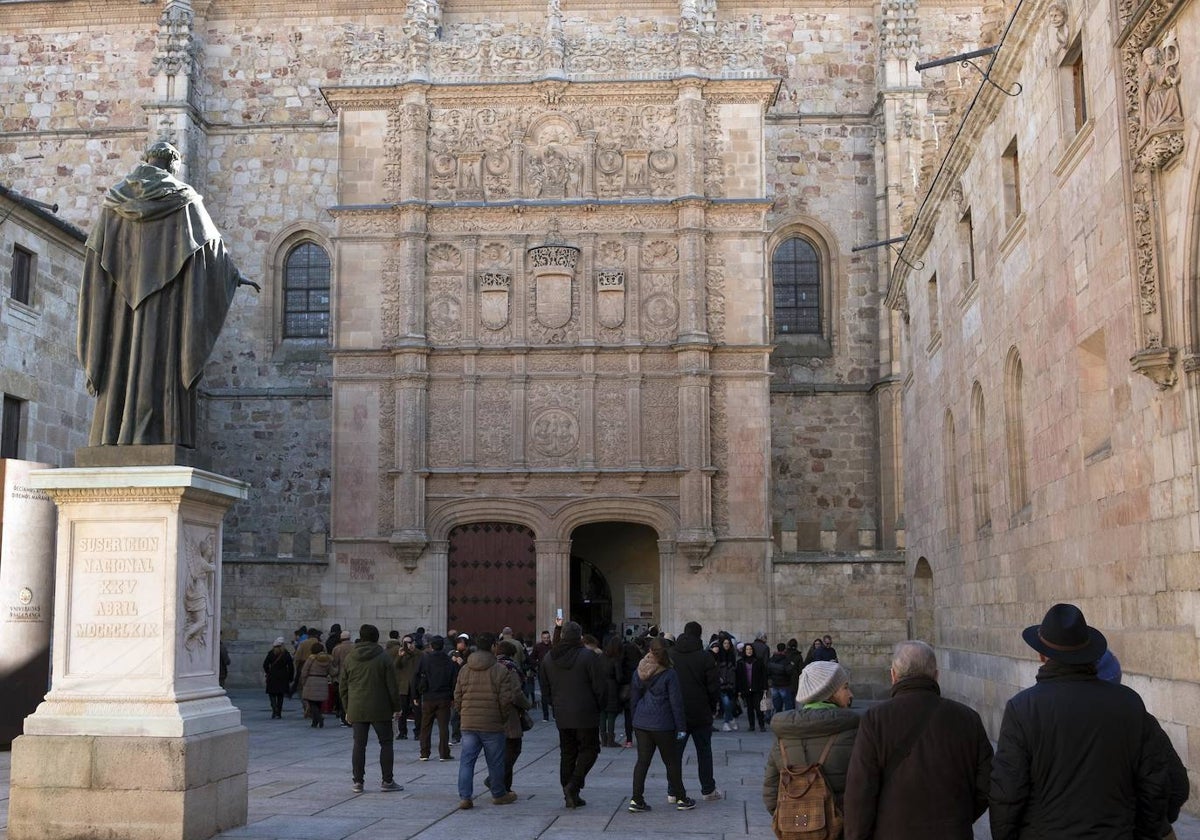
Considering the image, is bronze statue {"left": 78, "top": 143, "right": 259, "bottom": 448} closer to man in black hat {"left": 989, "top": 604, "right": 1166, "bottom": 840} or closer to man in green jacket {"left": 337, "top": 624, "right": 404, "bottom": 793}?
man in green jacket {"left": 337, "top": 624, "right": 404, "bottom": 793}

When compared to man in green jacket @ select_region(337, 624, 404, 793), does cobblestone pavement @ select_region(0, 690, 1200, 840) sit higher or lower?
lower

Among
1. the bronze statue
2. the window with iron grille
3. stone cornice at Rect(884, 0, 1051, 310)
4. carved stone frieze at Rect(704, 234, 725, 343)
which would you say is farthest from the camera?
carved stone frieze at Rect(704, 234, 725, 343)

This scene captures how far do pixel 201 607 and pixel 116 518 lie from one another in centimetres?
88

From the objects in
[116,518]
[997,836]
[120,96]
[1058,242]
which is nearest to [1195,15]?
[1058,242]

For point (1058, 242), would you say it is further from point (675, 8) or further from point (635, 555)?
point (675, 8)

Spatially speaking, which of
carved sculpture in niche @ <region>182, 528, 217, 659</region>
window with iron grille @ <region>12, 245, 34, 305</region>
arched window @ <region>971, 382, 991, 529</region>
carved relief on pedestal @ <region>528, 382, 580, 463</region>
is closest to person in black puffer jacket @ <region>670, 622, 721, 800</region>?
carved sculpture in niche @ <region>182, 528, 217, 659</region>

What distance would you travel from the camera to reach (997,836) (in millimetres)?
5723

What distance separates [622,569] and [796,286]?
8.52 meters

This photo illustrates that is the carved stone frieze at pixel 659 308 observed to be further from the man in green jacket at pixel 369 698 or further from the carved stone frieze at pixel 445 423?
the man in green jacket at pixel 369 698

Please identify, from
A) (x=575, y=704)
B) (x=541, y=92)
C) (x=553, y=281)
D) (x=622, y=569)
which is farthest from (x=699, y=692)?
(x=541, y=92)

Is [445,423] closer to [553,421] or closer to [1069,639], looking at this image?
[553,421]

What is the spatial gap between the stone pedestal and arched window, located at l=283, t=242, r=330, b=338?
85.3 ft

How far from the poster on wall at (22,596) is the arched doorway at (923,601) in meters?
15.9

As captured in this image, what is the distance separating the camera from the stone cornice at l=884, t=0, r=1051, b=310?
1583 centimetres
